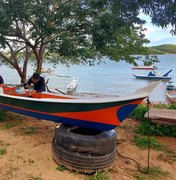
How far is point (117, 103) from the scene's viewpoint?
4266 mm

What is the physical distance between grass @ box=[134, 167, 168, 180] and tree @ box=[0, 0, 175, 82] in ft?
10.3

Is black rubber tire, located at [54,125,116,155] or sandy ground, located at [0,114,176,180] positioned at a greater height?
black rubber tire, located at [54,125,116,155]

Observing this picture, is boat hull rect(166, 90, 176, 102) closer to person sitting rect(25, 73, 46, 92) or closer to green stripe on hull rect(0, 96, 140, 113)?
person sitting rect(25, 73, 46, 92)

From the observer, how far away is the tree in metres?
5.69

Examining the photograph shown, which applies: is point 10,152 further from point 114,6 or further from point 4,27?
point 114,6

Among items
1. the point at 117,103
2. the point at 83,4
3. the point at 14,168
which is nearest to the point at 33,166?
the point at 14,168

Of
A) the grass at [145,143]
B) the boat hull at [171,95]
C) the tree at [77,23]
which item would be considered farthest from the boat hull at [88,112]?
the boat hull at [171,95]

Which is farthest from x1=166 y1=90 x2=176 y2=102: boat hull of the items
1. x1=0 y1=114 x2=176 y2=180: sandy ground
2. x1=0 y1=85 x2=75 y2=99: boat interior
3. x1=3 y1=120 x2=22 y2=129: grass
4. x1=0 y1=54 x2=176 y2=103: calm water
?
x1=3 y1=120 x2=22 y2=129: grass

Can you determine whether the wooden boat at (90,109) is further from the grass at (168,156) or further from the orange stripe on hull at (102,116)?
the grass at (168,156)

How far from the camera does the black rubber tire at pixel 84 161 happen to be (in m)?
4.20

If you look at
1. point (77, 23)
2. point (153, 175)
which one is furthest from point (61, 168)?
point (77, 23)

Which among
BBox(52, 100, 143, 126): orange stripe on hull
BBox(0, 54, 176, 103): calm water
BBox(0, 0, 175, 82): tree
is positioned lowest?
BBox(0, 54, 176, 103): calm water

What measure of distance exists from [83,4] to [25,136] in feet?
12.6

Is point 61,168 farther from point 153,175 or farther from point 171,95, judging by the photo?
point 171,95
